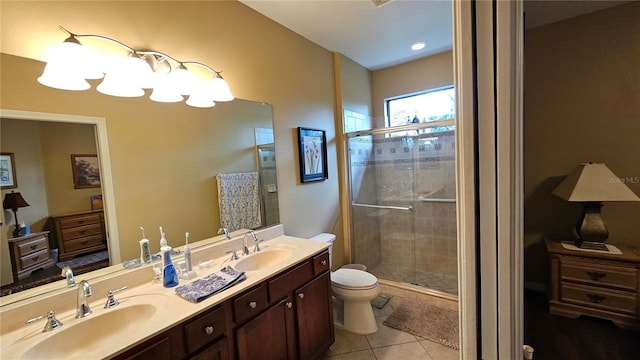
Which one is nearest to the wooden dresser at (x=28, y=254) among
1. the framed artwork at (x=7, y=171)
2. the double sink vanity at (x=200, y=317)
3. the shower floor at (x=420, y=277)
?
the double sink vanity at (x=200, y=317)

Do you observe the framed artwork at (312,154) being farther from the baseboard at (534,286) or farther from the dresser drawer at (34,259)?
the baseboard at (534,286)

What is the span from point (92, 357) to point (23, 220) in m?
0.72

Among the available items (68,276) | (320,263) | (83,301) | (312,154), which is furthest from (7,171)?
(312,154)

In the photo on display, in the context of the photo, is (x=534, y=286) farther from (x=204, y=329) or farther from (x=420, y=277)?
(x=420, y=277)

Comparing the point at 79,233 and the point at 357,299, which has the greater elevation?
the point at 79,233

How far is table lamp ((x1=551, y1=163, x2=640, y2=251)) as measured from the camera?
0.64 metres

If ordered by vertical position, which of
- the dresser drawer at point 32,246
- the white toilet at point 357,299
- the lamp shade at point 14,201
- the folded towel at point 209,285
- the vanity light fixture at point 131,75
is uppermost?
the vanity light fixture at point 131,75

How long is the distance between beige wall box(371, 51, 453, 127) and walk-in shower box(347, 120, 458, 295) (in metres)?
0.66

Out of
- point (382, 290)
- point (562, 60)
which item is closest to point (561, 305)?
point (562, 60)

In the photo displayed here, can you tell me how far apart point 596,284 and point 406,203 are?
2523 millimetres

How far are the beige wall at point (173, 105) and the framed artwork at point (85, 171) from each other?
0.26 feet

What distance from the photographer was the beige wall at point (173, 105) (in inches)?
48.8

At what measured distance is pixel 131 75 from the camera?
58.1 inches

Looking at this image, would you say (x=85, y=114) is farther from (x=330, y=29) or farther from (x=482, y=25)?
(x=330, y=29)
